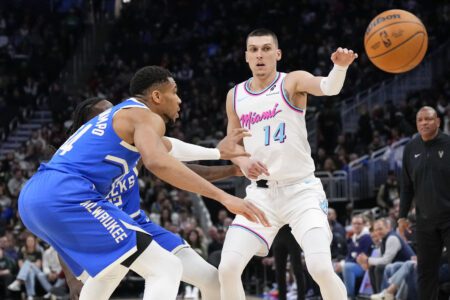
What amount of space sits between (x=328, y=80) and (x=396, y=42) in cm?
275

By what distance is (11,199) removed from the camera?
19.0 m

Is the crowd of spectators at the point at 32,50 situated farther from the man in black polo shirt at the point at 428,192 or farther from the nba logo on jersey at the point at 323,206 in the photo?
the nba logo on jersey at the point at 323,206

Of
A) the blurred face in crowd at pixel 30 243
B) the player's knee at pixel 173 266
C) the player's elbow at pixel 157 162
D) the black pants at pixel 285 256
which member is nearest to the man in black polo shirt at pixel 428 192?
the black pants at pixel 285 256

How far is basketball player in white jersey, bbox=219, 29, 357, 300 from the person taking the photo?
6438 mm

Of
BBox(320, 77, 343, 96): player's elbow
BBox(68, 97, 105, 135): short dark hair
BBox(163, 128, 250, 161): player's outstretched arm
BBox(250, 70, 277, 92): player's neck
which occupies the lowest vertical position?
BBox(163, 128, 250, 161): player's outstretched arm

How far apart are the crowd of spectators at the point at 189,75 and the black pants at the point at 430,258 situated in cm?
449

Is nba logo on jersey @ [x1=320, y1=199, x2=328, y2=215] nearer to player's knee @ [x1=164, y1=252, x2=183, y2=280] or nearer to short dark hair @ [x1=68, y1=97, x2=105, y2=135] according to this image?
player's knee @ [x1=164, y1=252, x2=183, y2=280]

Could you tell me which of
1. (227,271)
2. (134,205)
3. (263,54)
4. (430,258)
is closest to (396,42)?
(430,258)

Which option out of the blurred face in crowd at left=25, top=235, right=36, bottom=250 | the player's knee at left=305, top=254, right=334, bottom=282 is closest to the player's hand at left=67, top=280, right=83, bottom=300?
the player's knee at left=305, top=254, right=334, bottom=282

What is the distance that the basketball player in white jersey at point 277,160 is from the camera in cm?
644

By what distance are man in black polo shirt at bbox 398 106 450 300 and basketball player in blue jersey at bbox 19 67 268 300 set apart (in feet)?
12.4

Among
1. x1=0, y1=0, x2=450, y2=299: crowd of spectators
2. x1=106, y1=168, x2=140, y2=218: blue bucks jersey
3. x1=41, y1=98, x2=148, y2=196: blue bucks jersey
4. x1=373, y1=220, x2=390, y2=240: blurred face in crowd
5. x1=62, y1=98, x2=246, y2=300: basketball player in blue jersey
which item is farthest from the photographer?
x1=0, y1=0, x2=450, y2=299: crowd of spectators

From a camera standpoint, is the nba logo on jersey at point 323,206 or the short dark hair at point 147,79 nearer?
the short dark hair at point 147,79

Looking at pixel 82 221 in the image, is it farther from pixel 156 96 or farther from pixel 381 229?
pixel 381 229
